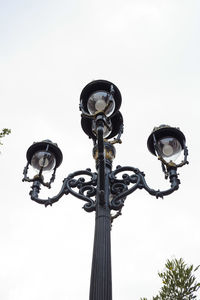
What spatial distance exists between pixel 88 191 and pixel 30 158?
1.13 meters

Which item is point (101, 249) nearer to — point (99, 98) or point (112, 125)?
point (99, 98)

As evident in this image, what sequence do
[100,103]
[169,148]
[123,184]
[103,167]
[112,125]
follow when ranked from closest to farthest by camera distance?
[103,167], [100,103], [123,184], [169,148], [112,125]

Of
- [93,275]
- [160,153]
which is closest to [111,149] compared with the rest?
[160,153]

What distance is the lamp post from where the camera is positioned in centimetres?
335

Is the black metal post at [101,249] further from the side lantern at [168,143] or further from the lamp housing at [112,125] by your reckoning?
the lamp housing at [112,125]

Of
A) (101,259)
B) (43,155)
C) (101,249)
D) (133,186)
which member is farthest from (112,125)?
(101,259)

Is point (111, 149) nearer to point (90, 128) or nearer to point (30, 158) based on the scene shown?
point (90, 128)

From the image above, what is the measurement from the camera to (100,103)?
3830mm

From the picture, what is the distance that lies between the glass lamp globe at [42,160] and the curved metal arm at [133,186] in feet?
3.30

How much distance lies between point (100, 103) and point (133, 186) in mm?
1163

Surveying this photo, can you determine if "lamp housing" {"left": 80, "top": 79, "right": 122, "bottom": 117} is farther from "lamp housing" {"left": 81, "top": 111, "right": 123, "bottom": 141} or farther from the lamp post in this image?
"lamp housing" {"left": 81, "top": 111, "right": 123, "bottom": 141}

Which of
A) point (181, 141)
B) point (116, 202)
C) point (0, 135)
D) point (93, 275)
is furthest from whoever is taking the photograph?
point (0, 135)

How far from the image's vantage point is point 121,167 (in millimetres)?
4254

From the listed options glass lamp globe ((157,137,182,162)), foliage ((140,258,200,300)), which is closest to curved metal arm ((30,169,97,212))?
glass lamp globe ((157,137,182,162))
